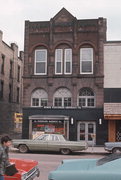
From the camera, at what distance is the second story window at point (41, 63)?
1184 inches

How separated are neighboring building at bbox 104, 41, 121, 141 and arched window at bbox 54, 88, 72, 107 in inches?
140

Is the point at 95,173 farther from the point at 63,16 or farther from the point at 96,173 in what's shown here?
the point at 63,16

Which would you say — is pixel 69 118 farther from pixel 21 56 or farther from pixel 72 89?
pixel 21 56

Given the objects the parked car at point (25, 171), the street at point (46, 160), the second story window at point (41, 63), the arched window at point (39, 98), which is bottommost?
the street at point (46, 160)

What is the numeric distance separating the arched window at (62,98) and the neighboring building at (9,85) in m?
9.22

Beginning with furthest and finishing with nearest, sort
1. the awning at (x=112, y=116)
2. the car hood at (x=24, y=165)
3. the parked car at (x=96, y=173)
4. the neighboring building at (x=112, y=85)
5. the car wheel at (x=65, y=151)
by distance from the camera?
the neighboring building at (x=112, y=85) < the awning at (x=112, y=116) < the car wheel at (x=65, y=151) < the car hood at (x=24, y=165) < the parked car at (x=96, y=173)

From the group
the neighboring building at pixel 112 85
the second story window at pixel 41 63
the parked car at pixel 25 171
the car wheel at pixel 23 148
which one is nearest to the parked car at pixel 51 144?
the car wheel at pixel 23 148

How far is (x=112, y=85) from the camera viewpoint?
92.8ft

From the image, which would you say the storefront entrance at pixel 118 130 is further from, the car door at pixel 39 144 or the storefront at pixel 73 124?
the car door at pixel 39 144

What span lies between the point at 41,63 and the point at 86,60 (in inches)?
173

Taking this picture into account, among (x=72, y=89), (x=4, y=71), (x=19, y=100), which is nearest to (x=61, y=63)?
(x=72, y=89)

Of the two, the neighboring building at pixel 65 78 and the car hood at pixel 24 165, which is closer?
the car hood at pixel 24 165

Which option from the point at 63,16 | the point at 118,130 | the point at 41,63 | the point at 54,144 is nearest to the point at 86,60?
the point at 41,63

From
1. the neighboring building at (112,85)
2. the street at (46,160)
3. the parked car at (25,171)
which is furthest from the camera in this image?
the neighboring building at (112,85)
